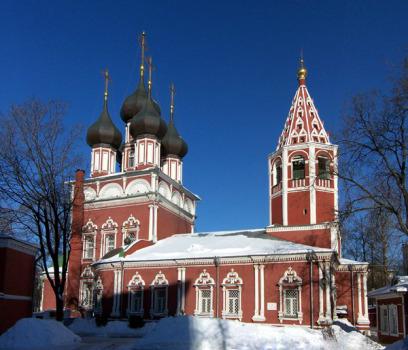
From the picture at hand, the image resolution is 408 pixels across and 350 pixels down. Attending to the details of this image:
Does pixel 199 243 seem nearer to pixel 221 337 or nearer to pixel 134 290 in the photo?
pixel 134 290

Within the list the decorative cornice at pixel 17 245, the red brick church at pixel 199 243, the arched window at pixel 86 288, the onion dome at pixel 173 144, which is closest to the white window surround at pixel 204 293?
the red brick church at pixel 199 243

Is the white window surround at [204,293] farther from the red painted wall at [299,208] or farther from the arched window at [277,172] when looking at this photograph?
the arched window at [277,172]

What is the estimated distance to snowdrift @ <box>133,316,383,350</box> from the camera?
44.3 feet

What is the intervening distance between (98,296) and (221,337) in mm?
12581

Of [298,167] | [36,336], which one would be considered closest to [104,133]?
[298,167]

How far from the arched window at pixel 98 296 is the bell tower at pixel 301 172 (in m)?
9.10

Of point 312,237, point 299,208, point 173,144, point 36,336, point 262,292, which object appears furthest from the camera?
point 173,144

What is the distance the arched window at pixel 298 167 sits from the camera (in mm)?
24625

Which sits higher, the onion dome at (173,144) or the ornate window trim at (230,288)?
the onion dome at (173,144)

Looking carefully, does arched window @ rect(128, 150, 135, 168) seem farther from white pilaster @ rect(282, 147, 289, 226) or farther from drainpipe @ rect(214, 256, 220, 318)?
drainpipe @ rect(214, 256, 220, 318)

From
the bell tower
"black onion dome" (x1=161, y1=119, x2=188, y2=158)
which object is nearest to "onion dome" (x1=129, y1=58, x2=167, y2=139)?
"black onion dome" (x1=161, y1=119, x2=188, y2=158)

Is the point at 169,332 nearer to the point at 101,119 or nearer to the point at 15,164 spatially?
the point at 15,164

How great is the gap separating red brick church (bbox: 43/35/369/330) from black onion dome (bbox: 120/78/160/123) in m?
0.80

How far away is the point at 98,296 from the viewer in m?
24.9
